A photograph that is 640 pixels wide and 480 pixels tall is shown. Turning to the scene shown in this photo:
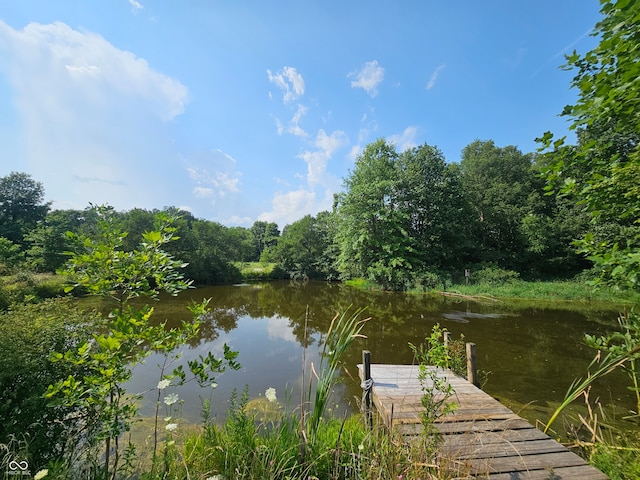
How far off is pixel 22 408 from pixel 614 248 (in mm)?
4651

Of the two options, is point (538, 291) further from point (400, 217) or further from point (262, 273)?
point (262, 273)

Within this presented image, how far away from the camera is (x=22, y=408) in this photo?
6.23ft

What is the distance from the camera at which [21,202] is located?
81.3 feet

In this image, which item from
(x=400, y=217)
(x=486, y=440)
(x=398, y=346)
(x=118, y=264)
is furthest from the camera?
(x=400, y=217)

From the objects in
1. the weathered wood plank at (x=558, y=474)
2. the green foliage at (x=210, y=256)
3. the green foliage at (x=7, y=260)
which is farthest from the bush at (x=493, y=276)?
the green foliage at (x=7, y=260)

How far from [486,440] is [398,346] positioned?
15.7ft

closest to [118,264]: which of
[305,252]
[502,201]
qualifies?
[305,252]

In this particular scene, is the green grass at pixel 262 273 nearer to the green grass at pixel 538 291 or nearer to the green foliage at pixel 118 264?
the green grass at pixel 538 291

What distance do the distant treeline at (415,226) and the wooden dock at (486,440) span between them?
1490 cm

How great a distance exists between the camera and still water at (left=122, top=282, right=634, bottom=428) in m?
4.65

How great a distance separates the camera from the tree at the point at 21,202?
2292cm

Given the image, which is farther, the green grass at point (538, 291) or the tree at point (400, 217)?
the tree at point (400, 217)

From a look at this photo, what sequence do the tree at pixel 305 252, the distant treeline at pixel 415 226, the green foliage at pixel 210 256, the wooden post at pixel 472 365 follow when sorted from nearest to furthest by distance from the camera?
the wooden post at pixel 472 365, the distant treeline at pixel 415 226, the green foliage at pixel 210 256, the tree at pixel 305 252

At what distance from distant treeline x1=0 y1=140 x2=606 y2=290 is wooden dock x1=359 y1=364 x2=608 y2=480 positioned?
48.9ft
